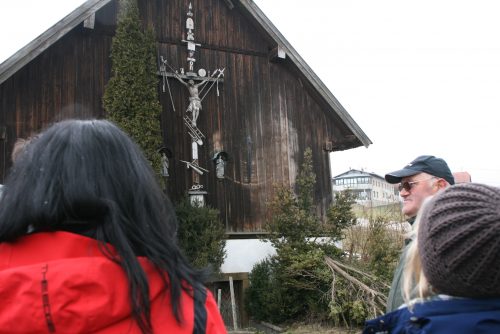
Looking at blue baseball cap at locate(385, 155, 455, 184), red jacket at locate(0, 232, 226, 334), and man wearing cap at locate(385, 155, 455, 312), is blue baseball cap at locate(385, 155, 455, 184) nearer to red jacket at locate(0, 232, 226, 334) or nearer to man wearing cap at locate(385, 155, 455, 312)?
man wearing cap at locate(385, 155, 455, 312)

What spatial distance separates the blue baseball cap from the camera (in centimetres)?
365

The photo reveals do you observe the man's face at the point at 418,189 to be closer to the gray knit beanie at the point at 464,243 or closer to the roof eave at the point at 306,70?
the gray knit beanie at the point at 464,243

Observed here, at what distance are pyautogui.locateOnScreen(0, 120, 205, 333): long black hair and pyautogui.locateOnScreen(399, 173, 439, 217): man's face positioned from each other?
98.8 inches

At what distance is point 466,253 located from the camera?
4.58ft

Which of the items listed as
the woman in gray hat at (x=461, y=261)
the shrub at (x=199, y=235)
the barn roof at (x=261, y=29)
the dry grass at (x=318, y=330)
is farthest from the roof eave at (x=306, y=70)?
the woman in gray hat at (x=461, y=261)

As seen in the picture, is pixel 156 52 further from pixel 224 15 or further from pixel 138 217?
pixel 138 217

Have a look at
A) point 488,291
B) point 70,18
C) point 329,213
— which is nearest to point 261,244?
point 329,213

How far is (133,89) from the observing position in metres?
9.58

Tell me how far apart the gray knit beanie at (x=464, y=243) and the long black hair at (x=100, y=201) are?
2.29ft

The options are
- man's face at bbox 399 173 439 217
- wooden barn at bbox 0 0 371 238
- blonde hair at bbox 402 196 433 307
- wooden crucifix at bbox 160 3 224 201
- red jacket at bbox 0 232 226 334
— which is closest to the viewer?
red jacket at bbox 0 232 226 334

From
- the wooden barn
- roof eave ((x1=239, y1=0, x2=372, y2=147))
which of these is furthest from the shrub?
roof eave ((x1=239, y1=0, x2=372, y2=147))

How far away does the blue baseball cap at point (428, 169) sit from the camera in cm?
365

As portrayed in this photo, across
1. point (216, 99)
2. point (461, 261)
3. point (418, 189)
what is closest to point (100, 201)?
point (461, 261)

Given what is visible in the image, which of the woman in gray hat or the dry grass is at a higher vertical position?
the woman in gray hat
